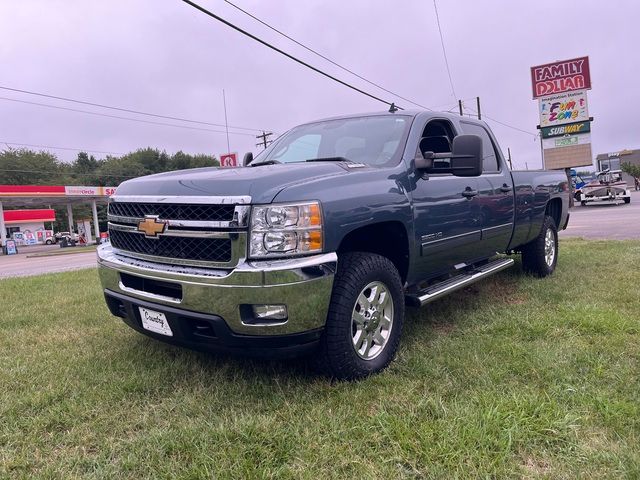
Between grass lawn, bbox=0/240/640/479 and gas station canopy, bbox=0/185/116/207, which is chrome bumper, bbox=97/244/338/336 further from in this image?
gas station canopy, bbox=0/185/116/207

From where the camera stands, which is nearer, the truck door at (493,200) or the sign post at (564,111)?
the truck door at (493,200)

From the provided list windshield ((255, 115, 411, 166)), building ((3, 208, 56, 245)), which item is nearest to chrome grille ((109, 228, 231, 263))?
windshield ((255, 115, 411, 166))

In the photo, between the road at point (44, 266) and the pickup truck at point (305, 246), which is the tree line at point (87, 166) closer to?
the road at point (44, 266)

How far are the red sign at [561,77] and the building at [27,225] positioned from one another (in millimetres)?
45381

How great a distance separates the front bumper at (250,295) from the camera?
2592 millimetres

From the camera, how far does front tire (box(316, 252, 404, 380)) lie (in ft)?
9.46

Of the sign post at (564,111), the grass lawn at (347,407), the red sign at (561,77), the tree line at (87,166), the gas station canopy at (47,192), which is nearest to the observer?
the grass lawn at (347,407)

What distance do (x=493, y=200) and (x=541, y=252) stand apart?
1734 mm

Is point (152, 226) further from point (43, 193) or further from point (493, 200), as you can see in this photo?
point (43, 193)

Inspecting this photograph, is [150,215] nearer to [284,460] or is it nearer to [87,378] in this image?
[87,378]

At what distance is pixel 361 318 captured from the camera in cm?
309

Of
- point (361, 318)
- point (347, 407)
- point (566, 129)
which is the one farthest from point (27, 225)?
point (347, 407)

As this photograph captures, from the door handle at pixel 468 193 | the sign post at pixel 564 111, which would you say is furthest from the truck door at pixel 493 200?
the sign post at pixel 564 111

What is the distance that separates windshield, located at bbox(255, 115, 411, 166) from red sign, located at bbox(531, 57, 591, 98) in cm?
2730
